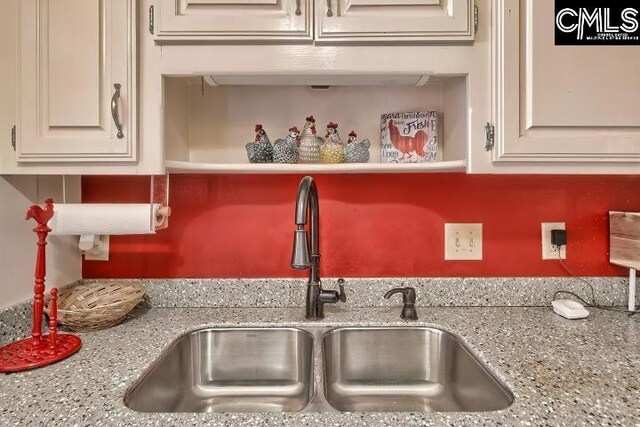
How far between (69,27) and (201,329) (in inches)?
34.5

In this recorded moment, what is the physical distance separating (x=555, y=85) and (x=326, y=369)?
0.97 m

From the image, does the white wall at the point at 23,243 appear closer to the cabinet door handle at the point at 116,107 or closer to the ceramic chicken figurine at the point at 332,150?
the cabinet door handle at the point at 116,107

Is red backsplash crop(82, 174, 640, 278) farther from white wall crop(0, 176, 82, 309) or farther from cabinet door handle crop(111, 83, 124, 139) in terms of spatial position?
cabinet door handle crop(111, 83, 124, 139)

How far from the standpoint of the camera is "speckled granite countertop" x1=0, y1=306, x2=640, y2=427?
0.61 metres

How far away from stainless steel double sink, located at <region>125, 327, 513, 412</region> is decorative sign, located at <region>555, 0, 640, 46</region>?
0.86m

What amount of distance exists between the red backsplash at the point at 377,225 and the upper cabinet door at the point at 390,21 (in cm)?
45

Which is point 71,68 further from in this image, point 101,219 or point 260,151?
point 260,151

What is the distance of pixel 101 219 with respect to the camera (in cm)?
99

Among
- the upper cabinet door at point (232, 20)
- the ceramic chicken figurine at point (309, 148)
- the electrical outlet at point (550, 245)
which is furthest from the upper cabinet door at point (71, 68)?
the electrical outlet at point (550, 245)

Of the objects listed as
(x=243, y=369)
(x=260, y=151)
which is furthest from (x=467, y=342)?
(x=260, y=151)

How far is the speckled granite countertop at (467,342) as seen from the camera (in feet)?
2.00

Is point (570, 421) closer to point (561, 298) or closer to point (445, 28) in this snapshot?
point (561, 298)

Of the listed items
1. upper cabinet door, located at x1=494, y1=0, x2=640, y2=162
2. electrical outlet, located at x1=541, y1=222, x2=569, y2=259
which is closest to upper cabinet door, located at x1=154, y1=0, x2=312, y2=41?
upper cabinet door, located at x1=494, y1=0, x2=640, y2=162

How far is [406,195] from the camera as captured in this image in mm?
1225
